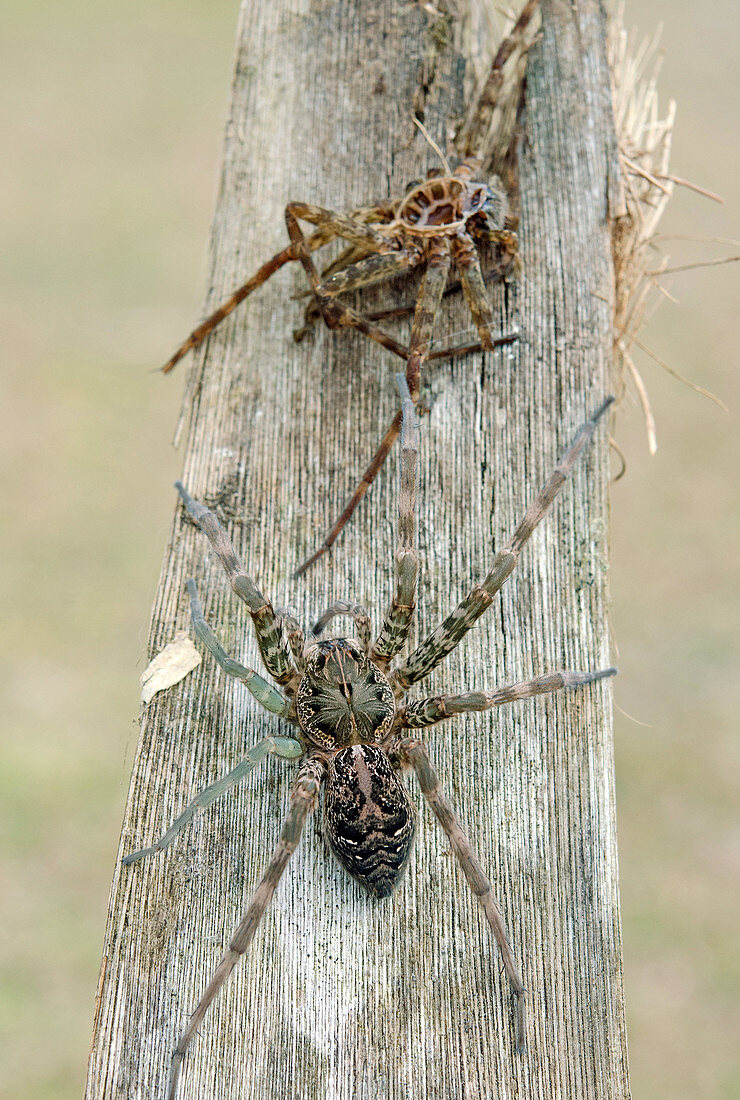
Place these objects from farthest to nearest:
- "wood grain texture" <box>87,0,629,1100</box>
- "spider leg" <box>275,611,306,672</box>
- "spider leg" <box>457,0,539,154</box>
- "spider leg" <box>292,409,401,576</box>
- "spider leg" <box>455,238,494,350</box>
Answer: "spider leg" <box>457,0,539,154</box>, "spider leg" <box>455,238,494,350</box>, "spider leg" <box>292,409,401,576</box>, "spider leg" <box>275,611,306,672</box>, "wood grain texture" <box>87,0,629,1100</box>

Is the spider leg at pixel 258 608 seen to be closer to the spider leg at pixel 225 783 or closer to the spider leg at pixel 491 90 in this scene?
the spider leg at pixel 225 783

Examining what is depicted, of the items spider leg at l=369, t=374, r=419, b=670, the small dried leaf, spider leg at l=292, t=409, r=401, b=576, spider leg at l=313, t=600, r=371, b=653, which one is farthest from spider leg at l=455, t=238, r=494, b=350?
the small dried leaf

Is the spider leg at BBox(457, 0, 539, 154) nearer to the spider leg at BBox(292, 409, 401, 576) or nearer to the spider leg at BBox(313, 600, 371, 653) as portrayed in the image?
the spider leg at BBox(292, 409, 401, 576)

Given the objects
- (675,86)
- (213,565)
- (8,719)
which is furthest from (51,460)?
(675,86)

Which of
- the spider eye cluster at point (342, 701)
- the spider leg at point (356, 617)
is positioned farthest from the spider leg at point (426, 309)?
the spider eye cluster at point (342, 701)

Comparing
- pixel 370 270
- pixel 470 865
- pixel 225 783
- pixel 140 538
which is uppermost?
pixel 140 538

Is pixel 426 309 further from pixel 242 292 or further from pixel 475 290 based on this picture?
pixel 242 292

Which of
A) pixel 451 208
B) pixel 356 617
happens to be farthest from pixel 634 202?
pixel 356 617
